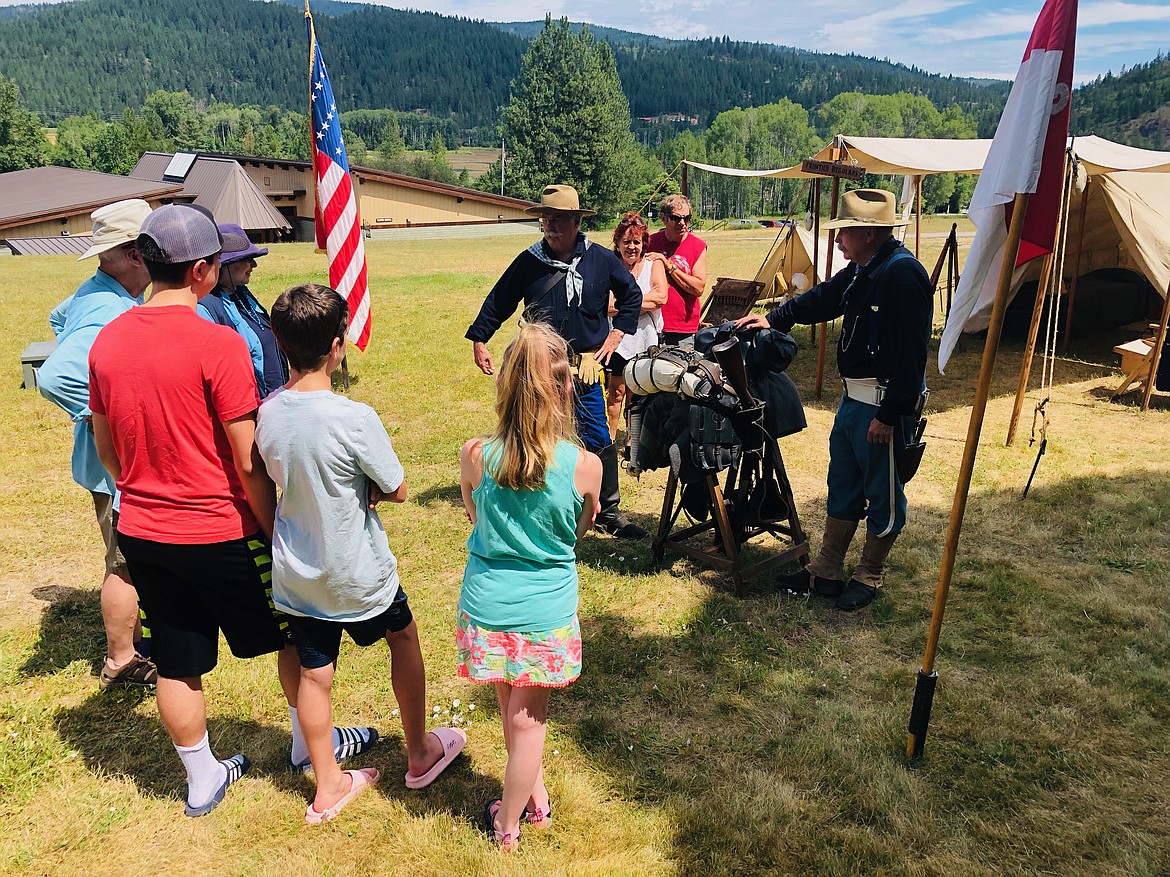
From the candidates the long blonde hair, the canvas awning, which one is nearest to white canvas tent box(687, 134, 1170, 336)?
the canvas awning

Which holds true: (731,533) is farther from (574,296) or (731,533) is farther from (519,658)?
(519,658)

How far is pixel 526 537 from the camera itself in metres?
2.35

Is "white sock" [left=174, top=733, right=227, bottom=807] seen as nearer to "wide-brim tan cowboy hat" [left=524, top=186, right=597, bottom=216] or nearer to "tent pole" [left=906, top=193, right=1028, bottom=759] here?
"tent pole" [left=906, top=193, right=1028, bottom=759]

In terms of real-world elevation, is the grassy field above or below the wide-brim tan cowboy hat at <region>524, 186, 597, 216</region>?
below

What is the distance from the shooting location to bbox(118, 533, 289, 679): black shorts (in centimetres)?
247

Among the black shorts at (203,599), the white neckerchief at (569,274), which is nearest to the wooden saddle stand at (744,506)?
the white neckerchief at (569,274)

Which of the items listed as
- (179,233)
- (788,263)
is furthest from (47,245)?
(179,233)

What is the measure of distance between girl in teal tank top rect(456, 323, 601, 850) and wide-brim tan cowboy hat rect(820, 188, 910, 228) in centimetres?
219

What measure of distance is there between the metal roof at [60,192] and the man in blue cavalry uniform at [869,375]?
35.2m

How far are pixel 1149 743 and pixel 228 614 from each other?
3513mm

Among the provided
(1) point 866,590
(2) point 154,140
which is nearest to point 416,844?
(1) point 866,590

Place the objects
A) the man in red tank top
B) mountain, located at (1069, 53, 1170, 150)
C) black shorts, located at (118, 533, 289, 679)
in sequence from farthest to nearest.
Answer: mountain, located at (1069, 53, 1170, 150)
the man in red tank top
black shorts, located at (118, 533, 289, 679)

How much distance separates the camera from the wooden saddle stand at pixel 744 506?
13.7 ft

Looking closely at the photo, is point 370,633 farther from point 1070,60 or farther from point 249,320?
point 1070,60
